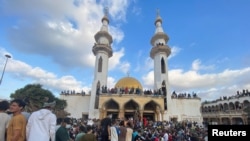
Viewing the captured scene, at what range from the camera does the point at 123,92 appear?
25.8 meters

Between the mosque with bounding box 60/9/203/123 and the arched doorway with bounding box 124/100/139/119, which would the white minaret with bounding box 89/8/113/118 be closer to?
the mosque with bounding box 60/9/203/123

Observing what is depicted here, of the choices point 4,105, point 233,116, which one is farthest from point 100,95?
point 233,116

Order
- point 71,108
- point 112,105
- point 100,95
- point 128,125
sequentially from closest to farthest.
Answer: point 128,125, point 100,95, point 112,105, point 71,108

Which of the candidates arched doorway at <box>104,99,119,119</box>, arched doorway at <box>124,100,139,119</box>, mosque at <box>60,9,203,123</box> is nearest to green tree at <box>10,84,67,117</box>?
mosque at <box>60,9,203,123</box>

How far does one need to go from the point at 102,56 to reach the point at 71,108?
374 inches

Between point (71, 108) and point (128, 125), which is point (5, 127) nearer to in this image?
point (128, 125)

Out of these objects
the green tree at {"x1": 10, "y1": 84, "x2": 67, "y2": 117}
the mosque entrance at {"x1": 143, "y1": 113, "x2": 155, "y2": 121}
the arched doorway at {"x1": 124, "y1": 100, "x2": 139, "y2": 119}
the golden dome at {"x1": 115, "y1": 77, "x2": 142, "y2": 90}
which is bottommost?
the mosque entrance at {"x1": 143, "y1": 113, "x2": 155, "y2": 121}

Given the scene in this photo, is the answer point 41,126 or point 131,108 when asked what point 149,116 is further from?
point 41,126

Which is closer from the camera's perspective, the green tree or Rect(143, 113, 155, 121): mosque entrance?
the green tree

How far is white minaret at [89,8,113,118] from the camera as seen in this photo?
1021 inches

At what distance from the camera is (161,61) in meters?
29.7

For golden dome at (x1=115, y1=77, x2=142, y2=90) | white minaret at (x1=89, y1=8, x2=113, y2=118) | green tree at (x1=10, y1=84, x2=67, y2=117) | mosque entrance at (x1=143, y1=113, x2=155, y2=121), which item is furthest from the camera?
golden dome at (x1=115, y1=77, x2=142, y2=90)

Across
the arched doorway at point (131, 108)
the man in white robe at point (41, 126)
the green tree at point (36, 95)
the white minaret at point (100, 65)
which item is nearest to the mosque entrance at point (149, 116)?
the arched doorway at point (131, 108)

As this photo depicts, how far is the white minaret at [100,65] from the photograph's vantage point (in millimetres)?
25938
